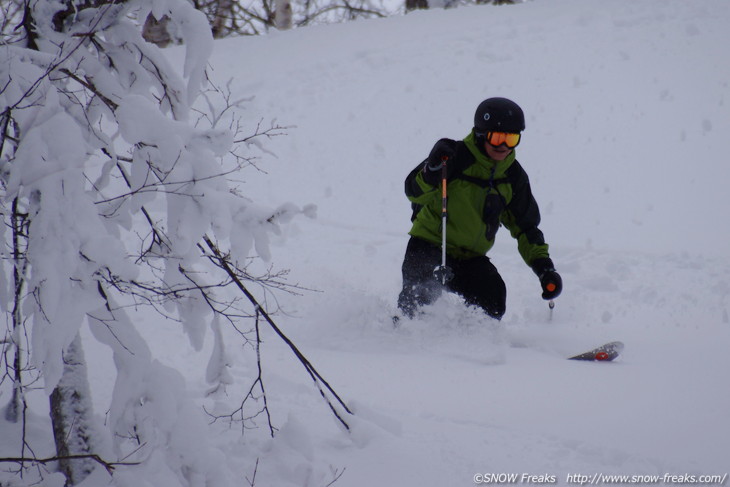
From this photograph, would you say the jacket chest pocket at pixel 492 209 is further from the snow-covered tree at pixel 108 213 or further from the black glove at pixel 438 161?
the snow-covered tree at pixel 108 213

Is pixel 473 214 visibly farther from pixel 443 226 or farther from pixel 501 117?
pixel 501 117

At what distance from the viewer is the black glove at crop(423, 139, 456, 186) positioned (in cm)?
473

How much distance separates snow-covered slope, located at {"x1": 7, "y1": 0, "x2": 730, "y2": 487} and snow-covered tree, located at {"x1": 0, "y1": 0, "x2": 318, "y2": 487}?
0.64m

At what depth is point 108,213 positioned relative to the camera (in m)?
2.74

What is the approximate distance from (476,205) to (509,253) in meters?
2.81

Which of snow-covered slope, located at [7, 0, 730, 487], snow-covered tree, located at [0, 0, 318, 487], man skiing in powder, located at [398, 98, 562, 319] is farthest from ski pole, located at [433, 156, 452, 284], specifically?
snow-covered tree, located at [0, 0, 318, 487]

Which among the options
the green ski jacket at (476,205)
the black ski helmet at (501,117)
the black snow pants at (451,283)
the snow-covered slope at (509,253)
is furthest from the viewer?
the black snow pants at (451,283)

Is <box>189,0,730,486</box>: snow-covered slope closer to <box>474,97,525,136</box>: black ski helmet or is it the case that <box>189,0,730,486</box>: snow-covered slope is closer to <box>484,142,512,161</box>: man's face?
<box>484,142,512,161</box>: man's face

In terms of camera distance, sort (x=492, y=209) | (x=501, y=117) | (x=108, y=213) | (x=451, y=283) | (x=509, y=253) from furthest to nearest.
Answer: (x=509, y=253), (x=451, y=283), (x=492, y=209), (x=501, y=117), (x=108, y=213)

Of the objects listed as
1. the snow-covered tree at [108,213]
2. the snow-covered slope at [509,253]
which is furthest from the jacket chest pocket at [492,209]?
the snow-covered tree at [108,213]

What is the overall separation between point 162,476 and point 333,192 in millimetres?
7164

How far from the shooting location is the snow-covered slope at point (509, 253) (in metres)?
3.40

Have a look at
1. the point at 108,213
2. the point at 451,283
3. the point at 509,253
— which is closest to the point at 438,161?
the point at 451,283

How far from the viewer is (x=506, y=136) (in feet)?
15.4
